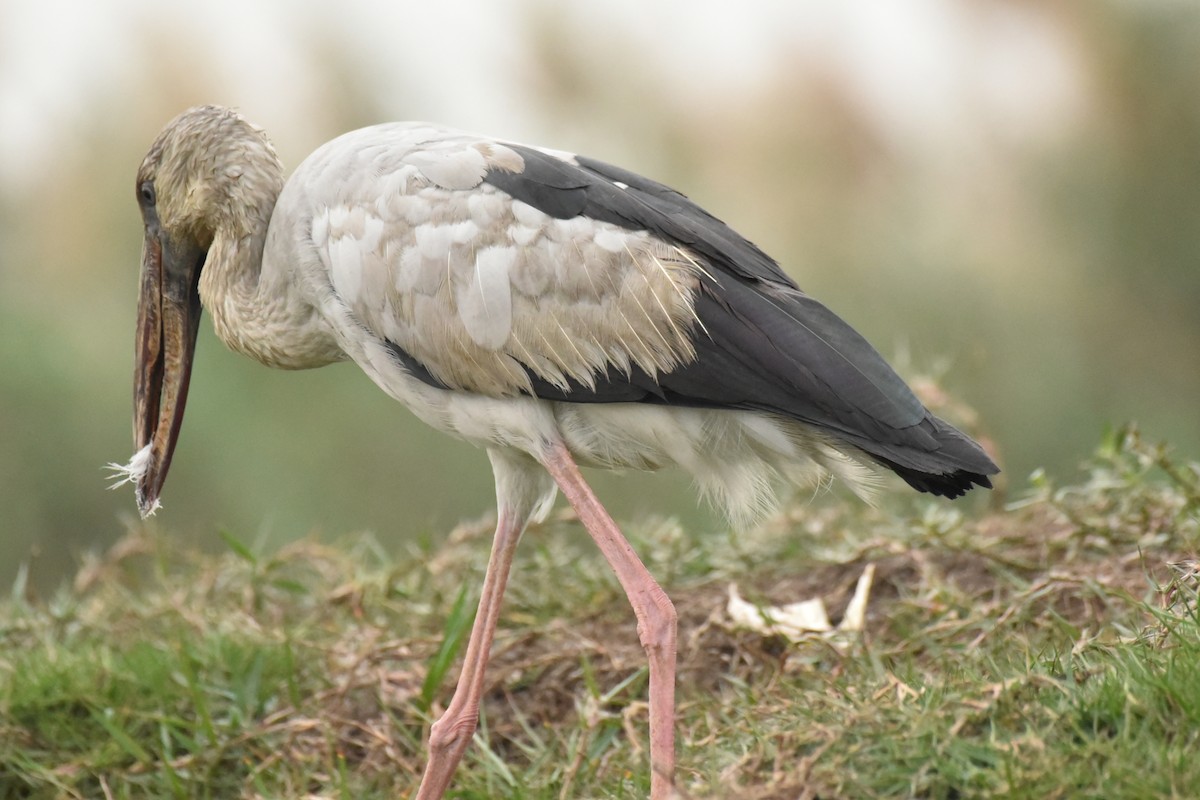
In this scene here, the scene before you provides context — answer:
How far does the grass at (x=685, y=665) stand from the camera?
130 inches

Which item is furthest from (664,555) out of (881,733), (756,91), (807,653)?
(756,91)

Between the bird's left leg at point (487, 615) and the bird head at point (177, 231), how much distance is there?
1.06 metres

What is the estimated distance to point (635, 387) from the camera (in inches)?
155

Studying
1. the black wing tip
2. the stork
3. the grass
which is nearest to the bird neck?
the stork

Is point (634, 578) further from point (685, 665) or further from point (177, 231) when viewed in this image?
point (177, 231)

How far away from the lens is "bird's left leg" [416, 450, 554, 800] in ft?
13.9

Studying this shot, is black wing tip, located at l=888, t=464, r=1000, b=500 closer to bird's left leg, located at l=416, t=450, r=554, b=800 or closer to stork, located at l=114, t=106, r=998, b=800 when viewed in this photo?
stork, located at l=114, t=106, r=998, b=800

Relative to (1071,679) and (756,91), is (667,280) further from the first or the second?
(756,91)

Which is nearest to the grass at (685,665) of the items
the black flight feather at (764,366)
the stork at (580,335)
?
the stork at (580,335)

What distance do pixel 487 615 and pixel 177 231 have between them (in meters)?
1.51

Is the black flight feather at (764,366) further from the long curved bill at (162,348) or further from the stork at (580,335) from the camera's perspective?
the long curved bill at (162,348)

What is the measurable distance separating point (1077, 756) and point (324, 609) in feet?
10.2

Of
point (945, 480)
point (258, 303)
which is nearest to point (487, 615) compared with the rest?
point (258, 303)

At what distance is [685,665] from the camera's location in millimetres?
4812
